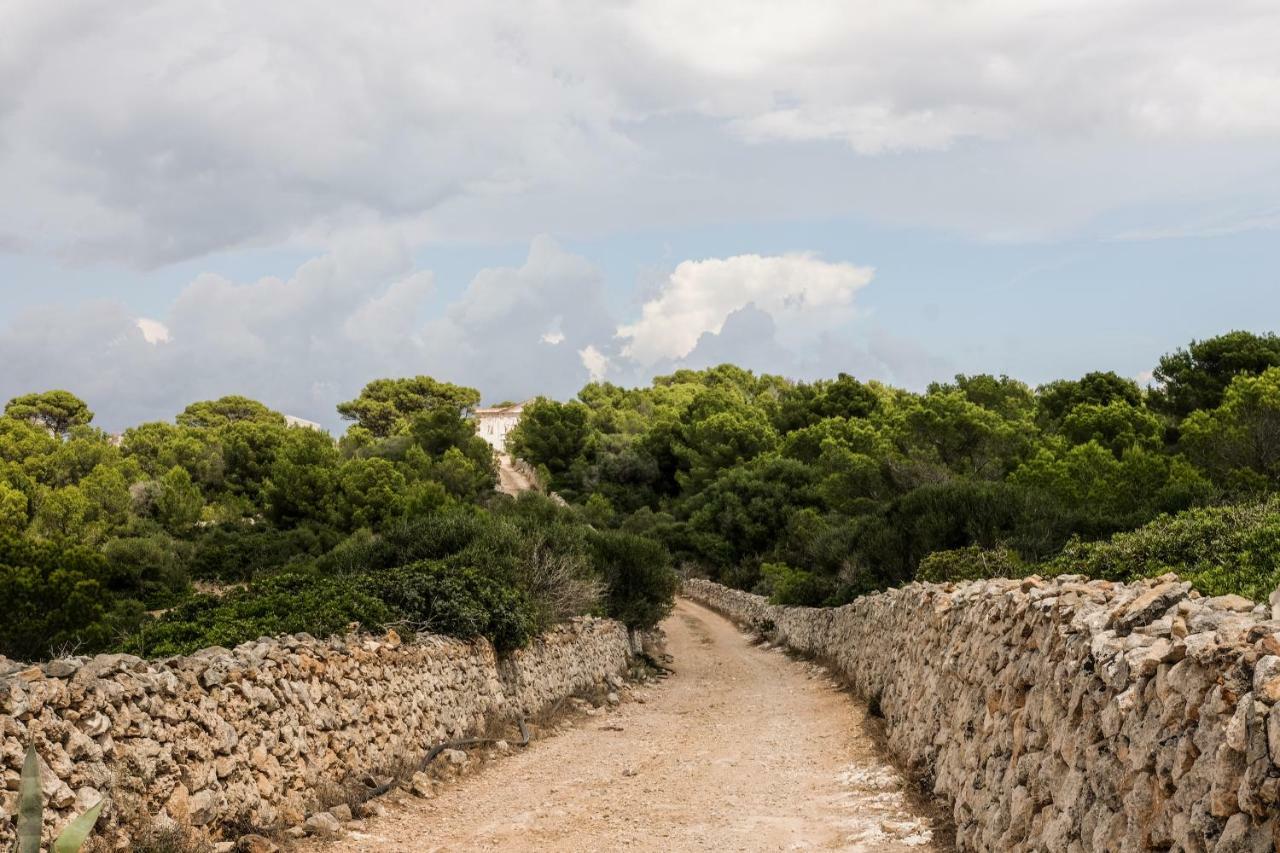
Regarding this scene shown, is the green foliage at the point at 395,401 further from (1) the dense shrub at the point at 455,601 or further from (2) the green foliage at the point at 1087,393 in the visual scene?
(1) the dense shrub at the point at 455,601

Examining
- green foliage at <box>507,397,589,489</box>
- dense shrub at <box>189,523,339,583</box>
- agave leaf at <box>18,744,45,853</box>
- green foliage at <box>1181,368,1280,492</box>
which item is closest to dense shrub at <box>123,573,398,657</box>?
agave leaf at <box>18,744,45,853</box>

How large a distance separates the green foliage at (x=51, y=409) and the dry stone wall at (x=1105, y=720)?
80785 millimetres

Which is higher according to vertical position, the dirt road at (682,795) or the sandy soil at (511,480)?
the sandy soil at (511,480)

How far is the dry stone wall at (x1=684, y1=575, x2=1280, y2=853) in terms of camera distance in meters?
4.19

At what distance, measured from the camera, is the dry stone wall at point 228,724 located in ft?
22.4

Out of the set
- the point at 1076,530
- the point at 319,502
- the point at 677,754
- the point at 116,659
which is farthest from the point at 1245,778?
the point at 319,502

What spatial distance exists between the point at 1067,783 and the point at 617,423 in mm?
87225

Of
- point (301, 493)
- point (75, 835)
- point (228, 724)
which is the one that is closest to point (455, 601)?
point (228, 724)

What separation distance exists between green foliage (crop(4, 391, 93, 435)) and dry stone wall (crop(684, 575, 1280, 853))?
3181 inches

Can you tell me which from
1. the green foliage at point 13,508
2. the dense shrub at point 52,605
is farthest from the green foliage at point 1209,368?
the green foliage at point 13,508

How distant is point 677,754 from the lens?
535 inches

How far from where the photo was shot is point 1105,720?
5.59 metres

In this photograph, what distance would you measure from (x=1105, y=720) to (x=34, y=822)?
4.98m

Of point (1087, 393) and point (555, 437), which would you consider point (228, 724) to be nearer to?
point (1087, 393)
